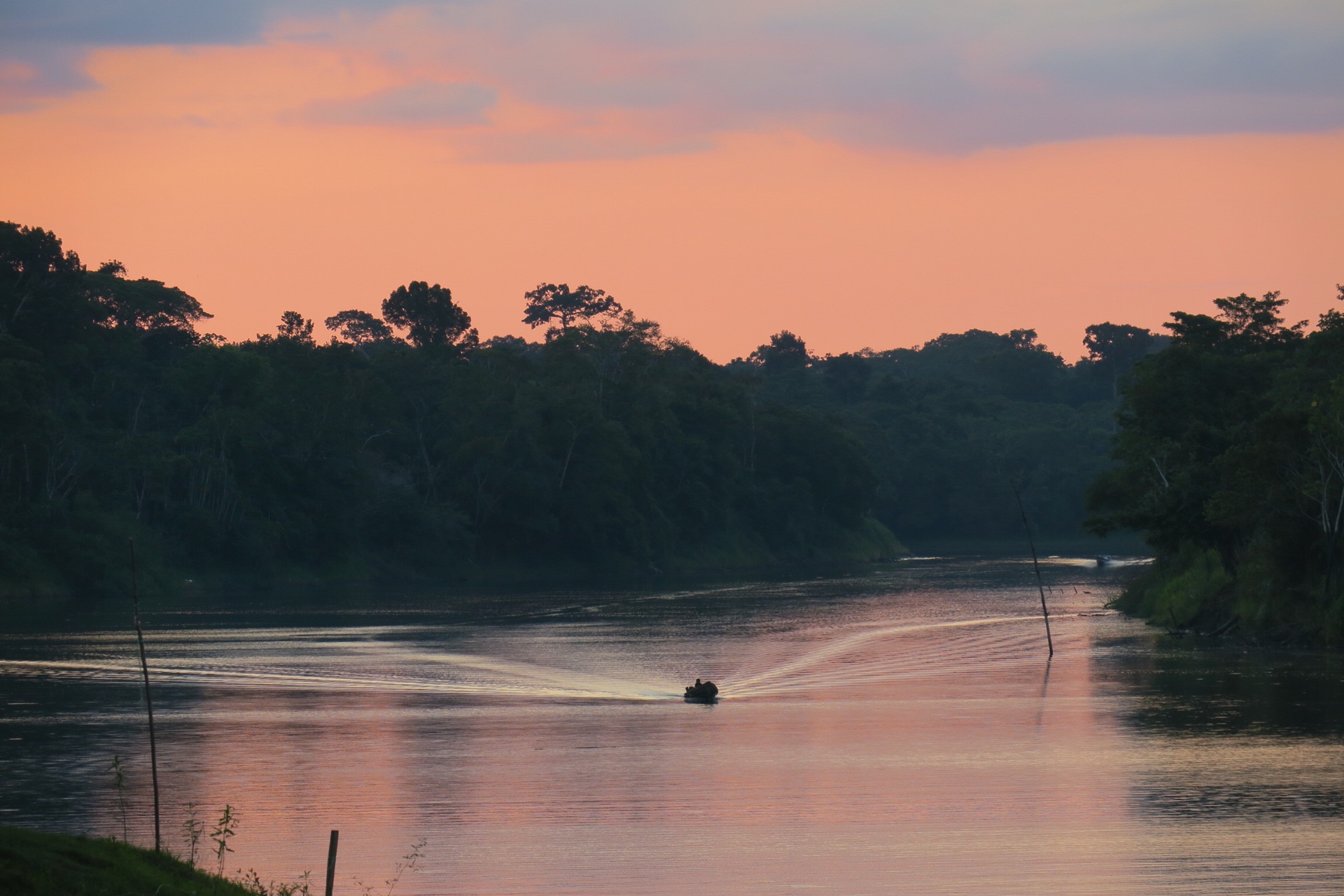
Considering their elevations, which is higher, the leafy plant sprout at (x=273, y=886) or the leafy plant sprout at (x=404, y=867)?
the leafy plant sprout at (x=273, y=886)

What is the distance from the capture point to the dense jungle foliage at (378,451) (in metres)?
95.7

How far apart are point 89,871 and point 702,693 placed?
95.7ft

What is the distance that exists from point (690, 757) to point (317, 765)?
764cm

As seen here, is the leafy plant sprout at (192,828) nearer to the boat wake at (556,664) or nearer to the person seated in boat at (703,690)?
the person seated in boat at (703,690)

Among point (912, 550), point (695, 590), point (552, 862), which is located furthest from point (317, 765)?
point (912, 550)

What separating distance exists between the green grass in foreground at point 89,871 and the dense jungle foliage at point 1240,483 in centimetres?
4187

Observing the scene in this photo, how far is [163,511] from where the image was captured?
102 m

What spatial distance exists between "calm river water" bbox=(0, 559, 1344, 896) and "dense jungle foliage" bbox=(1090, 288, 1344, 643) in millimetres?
2882

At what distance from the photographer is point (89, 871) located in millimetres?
15992

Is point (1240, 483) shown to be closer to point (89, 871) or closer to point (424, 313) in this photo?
point (89, 871)

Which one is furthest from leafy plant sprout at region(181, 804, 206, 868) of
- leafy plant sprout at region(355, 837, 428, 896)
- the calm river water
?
leafy plant sprout at region(355, 837, 428, 896)

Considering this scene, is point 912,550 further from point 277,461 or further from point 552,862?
point 552,862

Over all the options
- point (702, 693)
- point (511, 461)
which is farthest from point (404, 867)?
point (511, 461)

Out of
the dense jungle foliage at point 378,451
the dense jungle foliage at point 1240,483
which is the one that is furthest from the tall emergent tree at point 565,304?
the dense jungle foliage at point 1240,483
